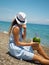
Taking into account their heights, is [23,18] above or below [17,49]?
above

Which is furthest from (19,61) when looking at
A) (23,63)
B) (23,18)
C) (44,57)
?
(23,18)

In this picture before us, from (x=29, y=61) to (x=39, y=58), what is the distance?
51 centimetres

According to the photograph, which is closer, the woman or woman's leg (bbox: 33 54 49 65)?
woman's leg (bbox: 33 54 49 65)

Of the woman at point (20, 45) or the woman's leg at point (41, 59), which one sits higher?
the woman at point (20, 45)

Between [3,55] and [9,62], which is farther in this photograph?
[3,55]

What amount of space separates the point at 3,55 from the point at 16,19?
1408mm

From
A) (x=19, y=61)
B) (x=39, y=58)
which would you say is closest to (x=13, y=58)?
(x=19, y=61)

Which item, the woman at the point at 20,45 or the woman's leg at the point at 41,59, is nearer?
the woman's leg at the point at 41,59

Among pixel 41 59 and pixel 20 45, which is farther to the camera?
pixel 20 45

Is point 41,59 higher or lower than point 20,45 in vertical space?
lower

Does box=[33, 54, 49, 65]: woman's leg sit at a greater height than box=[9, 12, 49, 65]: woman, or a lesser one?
lesser

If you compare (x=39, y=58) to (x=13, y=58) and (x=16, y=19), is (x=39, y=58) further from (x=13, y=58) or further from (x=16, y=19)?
(x=16, y=19)

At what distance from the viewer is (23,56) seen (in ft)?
30.4

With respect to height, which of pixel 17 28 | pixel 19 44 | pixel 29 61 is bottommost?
pixel 29 61
